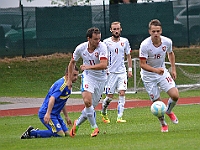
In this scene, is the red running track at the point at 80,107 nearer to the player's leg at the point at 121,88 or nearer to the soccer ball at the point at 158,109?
the player's leg at the point at 121,88

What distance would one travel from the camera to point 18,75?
3073 centimetres

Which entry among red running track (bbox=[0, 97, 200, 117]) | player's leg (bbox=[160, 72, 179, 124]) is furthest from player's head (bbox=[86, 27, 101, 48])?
red running track (bbox=[0, 97, 200, 117])

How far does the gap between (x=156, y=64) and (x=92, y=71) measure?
4.40ft

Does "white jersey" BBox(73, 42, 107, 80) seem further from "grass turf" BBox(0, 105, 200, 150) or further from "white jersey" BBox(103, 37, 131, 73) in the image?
"white jersey" BBox(103, 37, 131, 73)

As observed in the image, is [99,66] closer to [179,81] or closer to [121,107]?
[121,107]

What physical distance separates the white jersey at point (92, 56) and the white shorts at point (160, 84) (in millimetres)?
1035

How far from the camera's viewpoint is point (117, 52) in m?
17.8

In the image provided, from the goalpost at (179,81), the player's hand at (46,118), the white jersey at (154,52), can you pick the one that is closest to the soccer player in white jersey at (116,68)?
the white jersey at (154,52)

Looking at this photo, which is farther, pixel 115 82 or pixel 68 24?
pixel 68 24

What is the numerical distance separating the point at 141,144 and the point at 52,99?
98.3 inches

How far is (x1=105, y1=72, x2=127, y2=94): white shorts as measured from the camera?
17.7 metres

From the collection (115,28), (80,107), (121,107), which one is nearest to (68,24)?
(80,107)

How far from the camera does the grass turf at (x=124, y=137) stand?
37.9 ft

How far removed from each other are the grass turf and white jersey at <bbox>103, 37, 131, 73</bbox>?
1.36 meters
